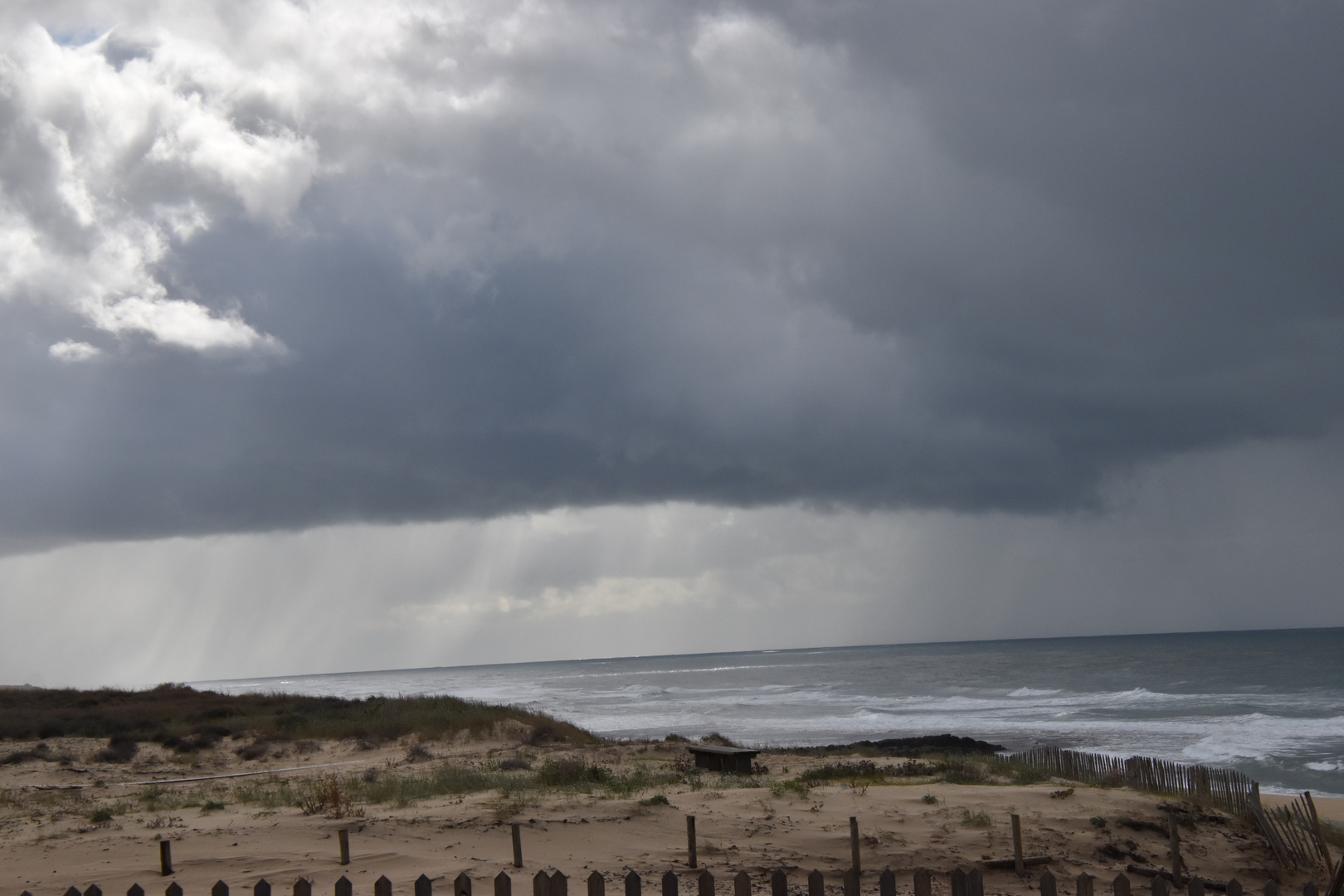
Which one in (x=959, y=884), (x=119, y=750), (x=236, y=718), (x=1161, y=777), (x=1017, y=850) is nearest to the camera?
(x=959, y=884)

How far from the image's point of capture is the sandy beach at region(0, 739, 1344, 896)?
1120cm

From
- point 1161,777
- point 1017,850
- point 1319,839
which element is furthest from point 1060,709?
point 1017,850

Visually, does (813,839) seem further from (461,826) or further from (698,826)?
(461,826)

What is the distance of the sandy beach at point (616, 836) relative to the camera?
11.2 metres

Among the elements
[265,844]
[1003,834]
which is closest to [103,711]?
[265,844]

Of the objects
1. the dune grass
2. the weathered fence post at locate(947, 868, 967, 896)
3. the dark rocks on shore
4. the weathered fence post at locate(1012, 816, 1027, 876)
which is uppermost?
the weathered fence post at locate(947, 868, 967, 896)

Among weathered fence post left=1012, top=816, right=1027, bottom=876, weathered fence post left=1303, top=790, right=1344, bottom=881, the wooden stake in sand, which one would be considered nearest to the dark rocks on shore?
weathered fence post left=1303, top=790, right=1344, bottom=881

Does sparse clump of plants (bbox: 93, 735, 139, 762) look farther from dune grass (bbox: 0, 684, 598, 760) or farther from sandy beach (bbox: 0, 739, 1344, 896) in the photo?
sandy beach (bbox: 0, 739, 1344, 896)

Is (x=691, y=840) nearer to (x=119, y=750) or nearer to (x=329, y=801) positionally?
(x=329, y=801)

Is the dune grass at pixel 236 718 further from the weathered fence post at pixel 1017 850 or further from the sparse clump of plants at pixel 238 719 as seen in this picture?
the weathered fence post at pixel 1017 850

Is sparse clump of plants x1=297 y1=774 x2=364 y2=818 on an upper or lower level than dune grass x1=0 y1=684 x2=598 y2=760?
upper

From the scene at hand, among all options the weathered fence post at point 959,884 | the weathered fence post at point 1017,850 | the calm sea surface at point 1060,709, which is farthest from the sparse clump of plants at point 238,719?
the weathered fence post at point 959,884

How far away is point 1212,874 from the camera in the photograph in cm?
1314

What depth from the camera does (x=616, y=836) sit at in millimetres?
12859
